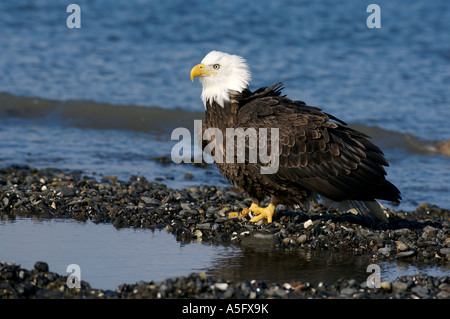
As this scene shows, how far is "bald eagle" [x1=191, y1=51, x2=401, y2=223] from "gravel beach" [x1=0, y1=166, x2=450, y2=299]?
1.11ft

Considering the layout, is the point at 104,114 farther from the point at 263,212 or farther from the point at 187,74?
the point at 263,212

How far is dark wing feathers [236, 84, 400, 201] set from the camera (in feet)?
23.2

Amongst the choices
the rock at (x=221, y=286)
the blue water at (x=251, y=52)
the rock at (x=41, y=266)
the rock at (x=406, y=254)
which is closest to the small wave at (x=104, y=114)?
the blue water at (x=251, y=52)

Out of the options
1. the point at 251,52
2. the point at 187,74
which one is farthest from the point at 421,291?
the point at 251,52

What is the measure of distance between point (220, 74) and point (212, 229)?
1.74 meters

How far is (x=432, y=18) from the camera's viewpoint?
65.9 ft

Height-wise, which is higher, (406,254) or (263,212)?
(263,212)

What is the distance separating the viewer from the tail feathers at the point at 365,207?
7418 millimetres

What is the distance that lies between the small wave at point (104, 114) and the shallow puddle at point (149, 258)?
6232 millimetres

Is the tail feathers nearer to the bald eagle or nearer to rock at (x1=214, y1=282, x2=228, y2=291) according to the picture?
the bald eagle

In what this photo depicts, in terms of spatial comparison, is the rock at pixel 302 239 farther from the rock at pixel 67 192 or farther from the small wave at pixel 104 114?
the small wave at pixel 104 114

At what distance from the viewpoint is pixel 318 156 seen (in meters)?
7.17
